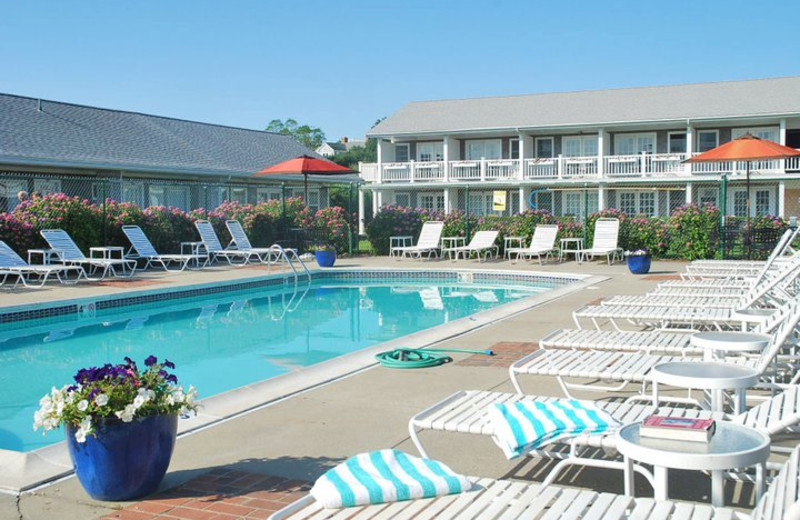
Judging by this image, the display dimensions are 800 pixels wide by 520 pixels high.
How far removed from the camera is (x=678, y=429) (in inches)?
113

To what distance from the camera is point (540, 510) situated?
2.69 metres

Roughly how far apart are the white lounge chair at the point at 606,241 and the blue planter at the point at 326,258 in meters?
5.78

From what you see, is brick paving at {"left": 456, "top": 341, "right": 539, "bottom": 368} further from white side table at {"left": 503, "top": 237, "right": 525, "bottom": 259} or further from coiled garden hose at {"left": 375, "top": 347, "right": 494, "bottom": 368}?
white side table at {"left": 503, "top": 237, "right": 525, "bottom": 259}

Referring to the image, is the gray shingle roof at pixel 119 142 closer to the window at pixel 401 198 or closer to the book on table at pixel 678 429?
the window at pixel 401 198

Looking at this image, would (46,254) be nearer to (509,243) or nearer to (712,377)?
(509,243)

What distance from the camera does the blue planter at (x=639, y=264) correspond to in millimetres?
15773

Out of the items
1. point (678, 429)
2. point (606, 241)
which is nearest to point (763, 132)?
point (606, 241)

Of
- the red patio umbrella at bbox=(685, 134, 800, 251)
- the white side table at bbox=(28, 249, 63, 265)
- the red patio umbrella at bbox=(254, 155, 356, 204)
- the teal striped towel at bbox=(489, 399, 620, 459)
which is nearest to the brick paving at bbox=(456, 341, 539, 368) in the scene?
the teal striped towel at bbox=(489, 399, 620, 459)

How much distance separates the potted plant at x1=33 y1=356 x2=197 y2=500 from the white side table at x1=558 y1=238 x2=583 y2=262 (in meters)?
16.0

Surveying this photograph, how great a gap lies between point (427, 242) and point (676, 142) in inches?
640

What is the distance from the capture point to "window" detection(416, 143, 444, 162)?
120ft

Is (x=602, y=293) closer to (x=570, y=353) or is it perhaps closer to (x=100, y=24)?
(x=570, y=353)

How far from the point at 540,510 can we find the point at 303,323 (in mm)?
9374

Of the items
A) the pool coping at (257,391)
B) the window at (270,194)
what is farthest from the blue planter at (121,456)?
the window at (270,194)
